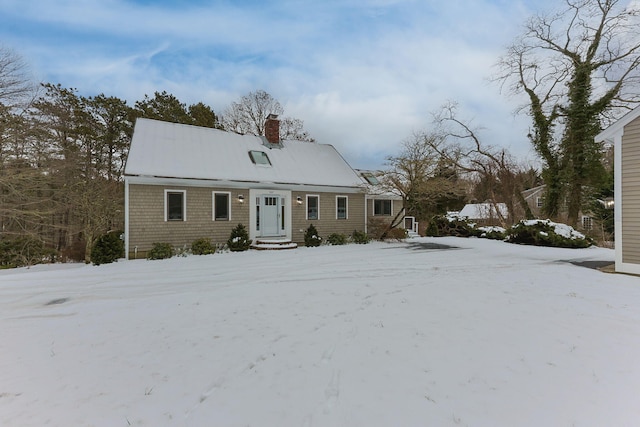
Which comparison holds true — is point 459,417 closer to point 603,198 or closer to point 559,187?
point 559,187

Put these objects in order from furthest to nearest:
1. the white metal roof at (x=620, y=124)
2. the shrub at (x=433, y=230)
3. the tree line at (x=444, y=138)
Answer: the shrub at (x=433, y=230), the tree line at (x=444, y=138), the white metal roof at (x=620, y=124)

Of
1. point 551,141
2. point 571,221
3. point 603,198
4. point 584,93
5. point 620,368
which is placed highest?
point 584,93

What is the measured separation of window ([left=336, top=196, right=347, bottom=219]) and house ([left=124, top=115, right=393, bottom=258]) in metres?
0.05

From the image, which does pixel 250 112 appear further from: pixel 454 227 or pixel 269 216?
pixel 454 227

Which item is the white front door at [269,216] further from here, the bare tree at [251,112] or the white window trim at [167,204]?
the bare tree at [251,112]

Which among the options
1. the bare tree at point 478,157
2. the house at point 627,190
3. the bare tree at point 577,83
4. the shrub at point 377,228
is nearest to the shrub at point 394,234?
the shrub at point 377,228

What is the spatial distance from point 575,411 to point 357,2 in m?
12.1

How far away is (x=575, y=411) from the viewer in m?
2.29

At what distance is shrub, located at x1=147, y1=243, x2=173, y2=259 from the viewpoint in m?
9.94

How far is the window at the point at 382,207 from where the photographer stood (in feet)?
50.9

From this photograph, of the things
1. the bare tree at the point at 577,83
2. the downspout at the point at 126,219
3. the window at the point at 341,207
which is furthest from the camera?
the bare tree at the point at 577,83

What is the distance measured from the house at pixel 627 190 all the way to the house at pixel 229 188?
29.6 ft

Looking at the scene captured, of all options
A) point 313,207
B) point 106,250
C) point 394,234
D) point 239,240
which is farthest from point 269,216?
point 394,234

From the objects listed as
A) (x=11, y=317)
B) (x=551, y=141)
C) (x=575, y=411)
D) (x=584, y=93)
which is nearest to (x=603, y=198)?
(x=551, y=141)
